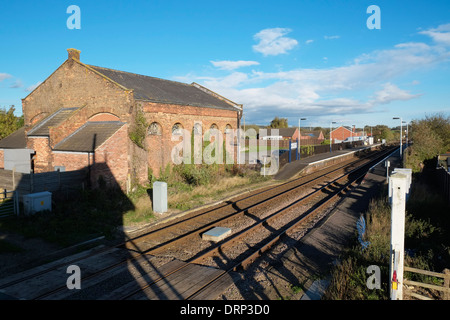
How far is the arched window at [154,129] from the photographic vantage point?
18203 millimetres

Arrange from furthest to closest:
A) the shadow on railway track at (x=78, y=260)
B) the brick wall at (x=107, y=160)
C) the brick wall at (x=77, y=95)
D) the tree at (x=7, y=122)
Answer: the tree at (x=7, y=122)
the brick wall at (x=77, y=95)
the brick wall at (x=107, y=160)
the shadow on railway track at (x=78, y=260)

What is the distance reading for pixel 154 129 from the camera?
1852cm

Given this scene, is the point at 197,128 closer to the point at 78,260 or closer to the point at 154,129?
the point at 154,129

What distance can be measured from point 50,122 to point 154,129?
269 inches

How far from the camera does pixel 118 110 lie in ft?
56.0

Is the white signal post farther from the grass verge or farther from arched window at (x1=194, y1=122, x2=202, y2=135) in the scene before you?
arched window at (x1=194, y1=122, x2=202, y2=135)

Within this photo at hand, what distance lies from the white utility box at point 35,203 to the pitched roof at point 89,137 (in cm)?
403

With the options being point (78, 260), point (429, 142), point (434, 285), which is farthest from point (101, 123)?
point (429, 142)

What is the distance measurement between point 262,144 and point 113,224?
146ft

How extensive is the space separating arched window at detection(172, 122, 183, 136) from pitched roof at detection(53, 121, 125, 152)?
4.00 meters

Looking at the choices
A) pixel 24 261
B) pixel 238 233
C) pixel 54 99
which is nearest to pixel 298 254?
pixel 238 233

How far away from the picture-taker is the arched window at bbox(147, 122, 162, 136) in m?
18.2

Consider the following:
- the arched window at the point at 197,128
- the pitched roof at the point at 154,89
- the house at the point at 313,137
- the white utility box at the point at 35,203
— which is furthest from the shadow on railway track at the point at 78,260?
the house at the point at 313,137

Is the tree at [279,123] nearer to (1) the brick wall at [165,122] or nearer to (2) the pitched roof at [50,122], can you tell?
(1) the brick wall at [165,122]
